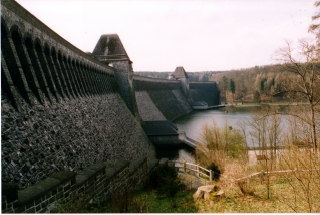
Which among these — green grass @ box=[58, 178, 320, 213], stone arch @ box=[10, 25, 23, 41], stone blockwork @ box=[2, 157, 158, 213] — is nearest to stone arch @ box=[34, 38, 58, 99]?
stone arch @ box=[10, 25, 23, 41]

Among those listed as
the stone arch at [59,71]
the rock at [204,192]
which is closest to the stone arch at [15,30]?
the stone arch at [59,71]

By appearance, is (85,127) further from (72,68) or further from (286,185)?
(286,185)

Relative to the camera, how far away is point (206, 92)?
9606 cm

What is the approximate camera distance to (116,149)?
53.7 ft

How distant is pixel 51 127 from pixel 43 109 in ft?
2.31

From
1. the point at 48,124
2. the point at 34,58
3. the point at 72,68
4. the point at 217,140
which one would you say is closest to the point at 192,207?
the point at 48,124

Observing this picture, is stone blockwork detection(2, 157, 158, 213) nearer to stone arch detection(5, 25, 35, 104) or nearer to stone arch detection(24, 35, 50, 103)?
stone arch detection(5, 25, 35, 104)

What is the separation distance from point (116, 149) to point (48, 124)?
24.8ft

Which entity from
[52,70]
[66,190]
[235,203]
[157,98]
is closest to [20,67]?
[52,70]

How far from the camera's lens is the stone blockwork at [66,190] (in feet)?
15.3

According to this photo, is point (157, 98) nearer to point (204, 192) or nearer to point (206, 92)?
point (204, 192)

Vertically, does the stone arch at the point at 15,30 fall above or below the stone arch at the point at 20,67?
above

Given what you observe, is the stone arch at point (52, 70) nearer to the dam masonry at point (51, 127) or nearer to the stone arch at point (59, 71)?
the dam masonry at point (51, 127)

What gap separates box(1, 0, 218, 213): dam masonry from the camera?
20.0ft
